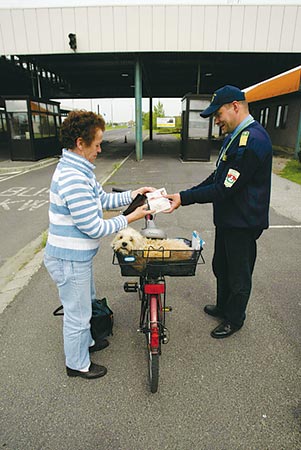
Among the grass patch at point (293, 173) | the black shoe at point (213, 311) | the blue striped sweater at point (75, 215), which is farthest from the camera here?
the grass patch at point (293, 173)

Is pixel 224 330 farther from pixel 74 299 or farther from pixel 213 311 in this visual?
pixel 74 299

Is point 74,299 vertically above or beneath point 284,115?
beneath

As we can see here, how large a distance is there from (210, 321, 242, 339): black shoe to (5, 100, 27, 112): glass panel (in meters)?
15.2

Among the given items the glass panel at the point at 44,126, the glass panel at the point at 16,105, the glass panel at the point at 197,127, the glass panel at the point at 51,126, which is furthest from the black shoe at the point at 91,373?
the glass panel at the point at 51,126

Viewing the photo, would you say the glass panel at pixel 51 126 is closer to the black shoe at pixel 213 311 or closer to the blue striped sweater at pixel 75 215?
the black shoe at pixel 213 311

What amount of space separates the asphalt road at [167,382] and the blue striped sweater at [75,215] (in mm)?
1086

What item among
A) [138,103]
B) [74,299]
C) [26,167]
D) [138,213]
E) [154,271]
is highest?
[138,103]

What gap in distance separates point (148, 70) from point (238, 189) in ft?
68.0

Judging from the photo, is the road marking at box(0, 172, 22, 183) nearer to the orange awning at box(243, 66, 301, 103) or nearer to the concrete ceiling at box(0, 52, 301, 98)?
the concrete ceiling at box(0, 52, 301, 98)

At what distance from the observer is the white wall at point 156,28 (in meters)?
13.4

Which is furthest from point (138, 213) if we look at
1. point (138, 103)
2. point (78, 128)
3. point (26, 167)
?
point (138, 103)

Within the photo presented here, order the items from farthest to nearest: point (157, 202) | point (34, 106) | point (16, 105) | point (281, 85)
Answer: point (281, 85)
point (34, 106)
point (16, 105)
point (157, 202)

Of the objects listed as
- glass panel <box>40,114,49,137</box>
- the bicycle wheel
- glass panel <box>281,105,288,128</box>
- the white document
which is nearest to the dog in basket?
the white document

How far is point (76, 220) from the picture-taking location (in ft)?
6.39
